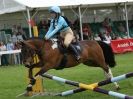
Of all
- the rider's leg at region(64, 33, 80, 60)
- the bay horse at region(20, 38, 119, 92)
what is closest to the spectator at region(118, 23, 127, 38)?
the bay horse at region(20, 38, 119, 92)

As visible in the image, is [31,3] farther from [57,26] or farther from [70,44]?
[57,26]

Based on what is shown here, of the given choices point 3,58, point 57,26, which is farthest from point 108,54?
point 3,58

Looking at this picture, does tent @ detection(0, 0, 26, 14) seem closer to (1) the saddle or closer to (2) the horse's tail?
(2) the horse's tail

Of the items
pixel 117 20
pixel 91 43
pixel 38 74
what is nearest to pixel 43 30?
pixel 117 20

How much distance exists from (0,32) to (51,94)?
17.4 metres

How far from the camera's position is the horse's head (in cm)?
1273

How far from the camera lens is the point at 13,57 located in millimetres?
28312

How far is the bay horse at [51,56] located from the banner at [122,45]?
16.1 m

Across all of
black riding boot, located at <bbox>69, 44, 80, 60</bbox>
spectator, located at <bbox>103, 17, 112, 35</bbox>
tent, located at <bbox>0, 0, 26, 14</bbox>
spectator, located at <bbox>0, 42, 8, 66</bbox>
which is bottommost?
spectator, located at <bbox>0, 42, 8, 66</bbox>

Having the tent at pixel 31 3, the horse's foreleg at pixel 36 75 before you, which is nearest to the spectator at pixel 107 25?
the tent at pixel 31 3

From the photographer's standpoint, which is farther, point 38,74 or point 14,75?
point 14,75

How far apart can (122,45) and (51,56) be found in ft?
61.9

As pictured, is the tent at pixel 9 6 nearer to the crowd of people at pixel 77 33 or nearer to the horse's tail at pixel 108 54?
the crowd of people at pixel 77 33

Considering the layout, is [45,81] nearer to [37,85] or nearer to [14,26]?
[37,85]
